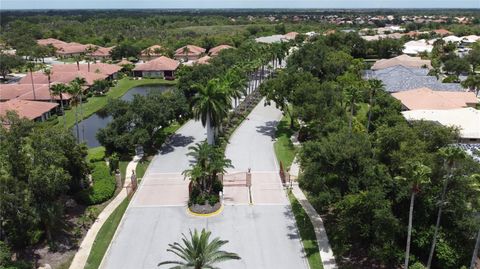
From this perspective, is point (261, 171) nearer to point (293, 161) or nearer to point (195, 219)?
point (293, 161)

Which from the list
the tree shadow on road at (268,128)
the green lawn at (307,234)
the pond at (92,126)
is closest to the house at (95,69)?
the pond at (92,126)

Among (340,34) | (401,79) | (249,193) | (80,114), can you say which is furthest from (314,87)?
(340,34)

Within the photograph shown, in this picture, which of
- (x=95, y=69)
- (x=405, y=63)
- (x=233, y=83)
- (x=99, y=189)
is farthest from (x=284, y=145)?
(x=95, y=69)

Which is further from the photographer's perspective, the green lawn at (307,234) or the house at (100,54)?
the house at (100,54)

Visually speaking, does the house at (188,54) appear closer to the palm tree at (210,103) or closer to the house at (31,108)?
the house at (31,108)

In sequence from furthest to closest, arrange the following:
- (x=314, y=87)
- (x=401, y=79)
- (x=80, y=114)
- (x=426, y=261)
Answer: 1. (x=401, y=79)
2. (x=80, y=114)
3. (x=314, y=87)
4. (x=426, y=261)

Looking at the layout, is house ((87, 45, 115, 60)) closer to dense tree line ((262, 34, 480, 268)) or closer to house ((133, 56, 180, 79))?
house ((133, 56, 180, 79))
